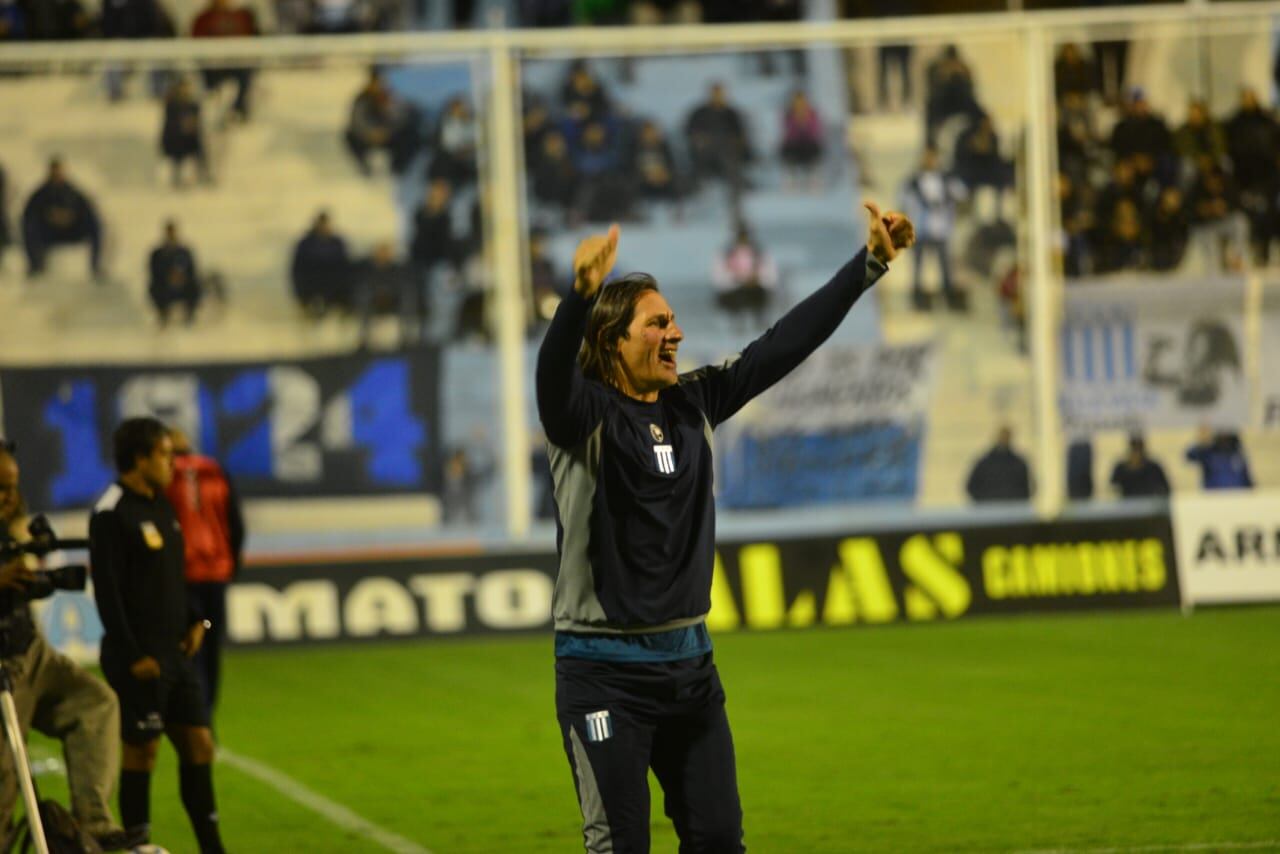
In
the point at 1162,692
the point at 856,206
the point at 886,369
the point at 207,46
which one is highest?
the point at 207,46

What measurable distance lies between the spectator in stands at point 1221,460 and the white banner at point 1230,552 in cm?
50

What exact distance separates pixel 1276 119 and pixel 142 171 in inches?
455

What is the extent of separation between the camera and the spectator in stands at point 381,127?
2116 centimetres

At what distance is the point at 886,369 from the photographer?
21.2m

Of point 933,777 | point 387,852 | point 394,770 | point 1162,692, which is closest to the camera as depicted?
point 387,852

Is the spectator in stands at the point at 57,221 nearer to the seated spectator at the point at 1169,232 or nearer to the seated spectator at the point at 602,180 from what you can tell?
the seated spectator at the point at 602,180

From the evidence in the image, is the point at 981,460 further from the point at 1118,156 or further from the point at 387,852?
the point at 387,852

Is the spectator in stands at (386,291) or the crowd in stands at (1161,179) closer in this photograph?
the spectator in stands at (386,291)

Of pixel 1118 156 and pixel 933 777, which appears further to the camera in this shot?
pixel 1118 156

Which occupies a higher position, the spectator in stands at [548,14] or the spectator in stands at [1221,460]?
the spectator in stands at [548,14]

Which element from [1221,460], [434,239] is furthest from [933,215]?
[434,239]

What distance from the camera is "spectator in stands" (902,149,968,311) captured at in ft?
70.5

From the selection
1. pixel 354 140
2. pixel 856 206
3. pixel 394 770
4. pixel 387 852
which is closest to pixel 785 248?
pixel 856 206

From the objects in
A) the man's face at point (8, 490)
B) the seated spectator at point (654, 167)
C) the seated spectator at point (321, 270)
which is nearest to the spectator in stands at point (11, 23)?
the seated spectator at point (321, 270)
